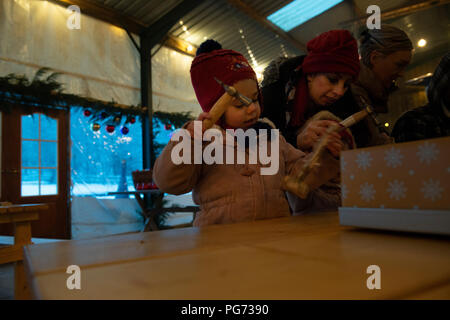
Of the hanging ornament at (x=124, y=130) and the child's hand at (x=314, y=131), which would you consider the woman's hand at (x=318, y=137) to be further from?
the hanging ornament at (x=124, y=130)

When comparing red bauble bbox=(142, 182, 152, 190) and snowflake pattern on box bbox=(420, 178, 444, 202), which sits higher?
snowflake pattern on box bbox=(420, 178, 444, 202)

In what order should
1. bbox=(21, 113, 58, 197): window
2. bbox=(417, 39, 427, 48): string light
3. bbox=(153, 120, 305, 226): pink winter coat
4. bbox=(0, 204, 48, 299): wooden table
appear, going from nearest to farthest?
bbox=(153, 120, 305, 226): pink winter coat
bbox=(417, 39, 427, 48): string light
bbox=(0, 204, 48, 299): wooden table
bbox=(21, 113, 58, 197): window

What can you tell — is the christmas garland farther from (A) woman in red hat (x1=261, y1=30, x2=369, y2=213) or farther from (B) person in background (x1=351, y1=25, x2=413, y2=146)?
(B) person in background (x1=351, y1=25, x2=413, y2=146)

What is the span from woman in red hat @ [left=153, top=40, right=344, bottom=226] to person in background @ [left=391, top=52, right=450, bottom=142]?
40 cm

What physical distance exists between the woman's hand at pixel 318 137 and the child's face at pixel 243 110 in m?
0.16

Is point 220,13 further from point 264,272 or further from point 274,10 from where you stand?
point 264,272

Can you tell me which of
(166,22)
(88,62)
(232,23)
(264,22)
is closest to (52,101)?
(88,62)

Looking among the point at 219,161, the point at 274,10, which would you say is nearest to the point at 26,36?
the point at 274,10

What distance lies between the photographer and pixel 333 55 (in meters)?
1.01

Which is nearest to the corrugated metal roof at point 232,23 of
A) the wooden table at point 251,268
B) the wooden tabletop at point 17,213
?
the wooden tabletop at point 17,213

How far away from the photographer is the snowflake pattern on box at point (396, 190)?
1.36ft

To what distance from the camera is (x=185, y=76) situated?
16.1 ft

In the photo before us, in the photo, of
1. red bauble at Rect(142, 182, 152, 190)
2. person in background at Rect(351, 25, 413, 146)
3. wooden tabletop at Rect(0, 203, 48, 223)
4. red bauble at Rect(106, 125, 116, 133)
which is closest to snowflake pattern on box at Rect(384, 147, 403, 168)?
person in background at Rect(351, 25, 413, 146)

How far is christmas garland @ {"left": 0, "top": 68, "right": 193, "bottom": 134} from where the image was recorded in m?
3.16
